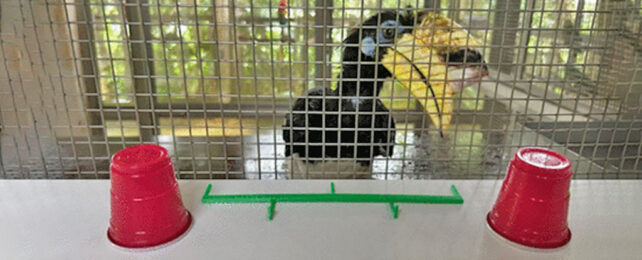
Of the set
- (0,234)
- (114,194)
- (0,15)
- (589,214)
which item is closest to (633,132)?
(589,214)

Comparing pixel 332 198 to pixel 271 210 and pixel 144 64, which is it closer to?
pixel 271 210

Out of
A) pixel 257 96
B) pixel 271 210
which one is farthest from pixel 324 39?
pixel 271 210

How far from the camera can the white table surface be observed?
408 mm

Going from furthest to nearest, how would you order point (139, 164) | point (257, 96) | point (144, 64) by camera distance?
point (144, 64)
point (257, 96)
point (139, 164)

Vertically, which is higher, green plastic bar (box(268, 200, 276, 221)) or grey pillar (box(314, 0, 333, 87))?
grey pillar (box(314, 0, 333, 87))

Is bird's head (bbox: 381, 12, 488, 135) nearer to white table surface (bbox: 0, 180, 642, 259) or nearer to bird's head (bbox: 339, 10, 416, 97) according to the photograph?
bird's head (bbox: 339, 10, 416, 97)

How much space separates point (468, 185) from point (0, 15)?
0.74 m

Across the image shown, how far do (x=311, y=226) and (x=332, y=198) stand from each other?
0.19 feet

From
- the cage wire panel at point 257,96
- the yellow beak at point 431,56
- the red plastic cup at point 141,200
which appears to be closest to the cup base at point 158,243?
the red plastic cup at point 141,200

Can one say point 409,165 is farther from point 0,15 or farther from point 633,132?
point 0,15

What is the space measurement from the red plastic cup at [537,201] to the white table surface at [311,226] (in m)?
0.01

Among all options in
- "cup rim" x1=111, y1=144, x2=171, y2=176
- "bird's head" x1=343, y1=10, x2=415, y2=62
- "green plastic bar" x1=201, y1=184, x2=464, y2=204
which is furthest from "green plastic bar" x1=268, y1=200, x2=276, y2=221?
"bird's head" x1=343, y1=10, x2=415, y2=62

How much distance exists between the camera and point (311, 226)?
0.45 m

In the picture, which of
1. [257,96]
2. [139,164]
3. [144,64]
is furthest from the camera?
[144,64]
